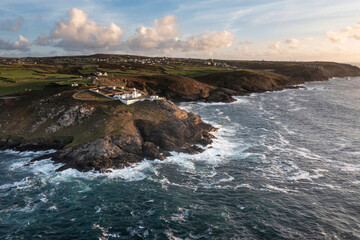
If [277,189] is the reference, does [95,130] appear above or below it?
above

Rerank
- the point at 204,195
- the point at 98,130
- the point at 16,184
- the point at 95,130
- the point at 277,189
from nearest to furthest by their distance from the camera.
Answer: the point at 204,195
the point at 277,189
the point at 16,184
the point at 98,130
the point at 95,130

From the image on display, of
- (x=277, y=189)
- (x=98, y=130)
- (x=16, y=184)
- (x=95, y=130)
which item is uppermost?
(x=98, y=130)

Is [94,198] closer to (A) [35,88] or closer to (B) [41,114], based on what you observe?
(B) [41,114]

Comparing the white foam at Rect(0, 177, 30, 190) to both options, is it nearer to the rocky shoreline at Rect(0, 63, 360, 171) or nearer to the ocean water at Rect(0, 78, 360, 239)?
the ocean water at Rect(0, 78, 360, 239)

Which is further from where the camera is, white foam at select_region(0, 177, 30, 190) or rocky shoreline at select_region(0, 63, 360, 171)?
rocky shoreline at select_region(0, 63, 360, 171)

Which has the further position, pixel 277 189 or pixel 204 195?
pixel 277 189

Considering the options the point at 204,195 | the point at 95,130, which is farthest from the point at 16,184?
the point at 204,195

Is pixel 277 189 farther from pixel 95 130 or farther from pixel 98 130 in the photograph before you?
pixel 95 130

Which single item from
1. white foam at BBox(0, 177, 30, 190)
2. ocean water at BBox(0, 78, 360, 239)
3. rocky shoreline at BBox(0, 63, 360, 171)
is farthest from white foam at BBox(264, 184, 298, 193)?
white foam at BBox(0, 177, 30, 190)
